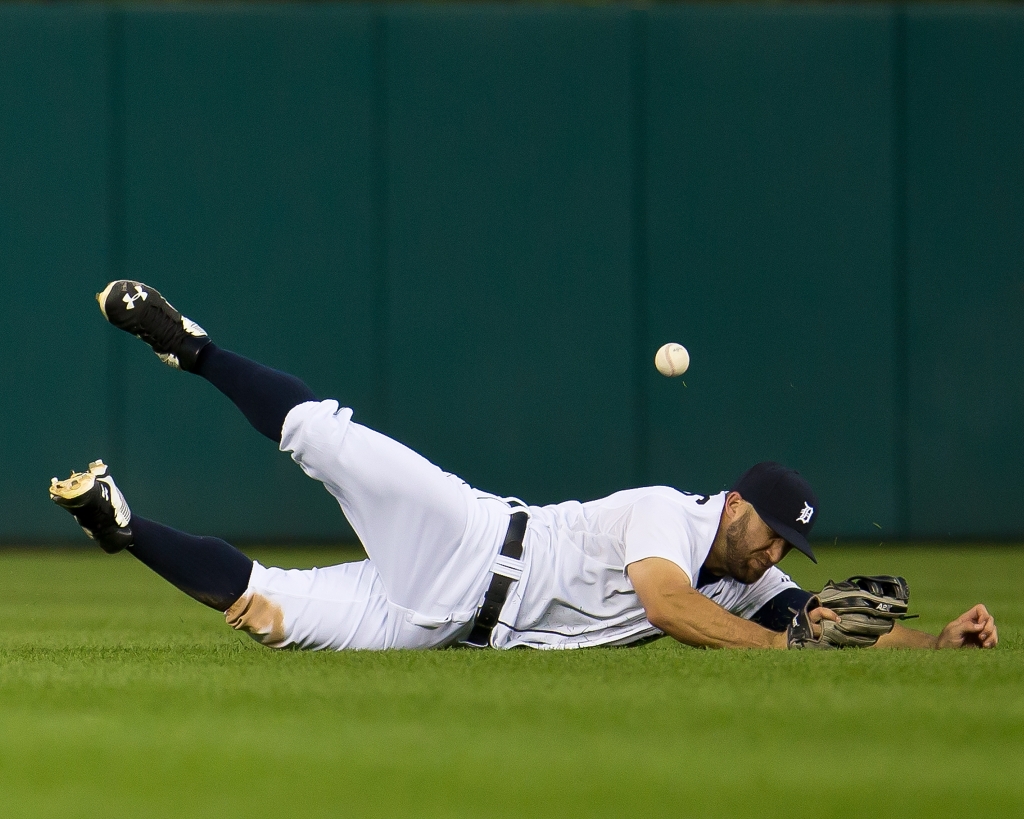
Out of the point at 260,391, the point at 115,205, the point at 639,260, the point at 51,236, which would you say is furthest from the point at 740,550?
the point at 51,236

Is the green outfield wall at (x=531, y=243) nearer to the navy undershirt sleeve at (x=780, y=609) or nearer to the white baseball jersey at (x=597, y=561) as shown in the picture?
the navy undershirt sleeve at (x=780, y=609)

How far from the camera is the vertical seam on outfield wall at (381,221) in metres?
8.47

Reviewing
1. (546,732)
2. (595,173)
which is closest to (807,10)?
(595,173)

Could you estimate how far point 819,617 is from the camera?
141 inches

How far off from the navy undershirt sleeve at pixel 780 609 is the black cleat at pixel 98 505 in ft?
5.53

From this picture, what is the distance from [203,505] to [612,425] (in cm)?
247

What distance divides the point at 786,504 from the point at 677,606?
38 cm

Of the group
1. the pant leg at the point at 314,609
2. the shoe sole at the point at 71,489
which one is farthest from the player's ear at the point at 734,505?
the shoe sole at the point at 71,489

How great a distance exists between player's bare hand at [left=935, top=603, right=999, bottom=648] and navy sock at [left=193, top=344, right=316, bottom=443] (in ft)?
5.83

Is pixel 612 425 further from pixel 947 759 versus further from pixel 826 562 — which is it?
pixel 947 759

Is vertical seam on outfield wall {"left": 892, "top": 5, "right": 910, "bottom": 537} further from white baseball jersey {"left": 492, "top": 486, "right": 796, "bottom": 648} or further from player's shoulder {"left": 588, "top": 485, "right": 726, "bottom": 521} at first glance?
player's shoulder {"left": 588, "top": 485, "right": 726, "bottom": 521}

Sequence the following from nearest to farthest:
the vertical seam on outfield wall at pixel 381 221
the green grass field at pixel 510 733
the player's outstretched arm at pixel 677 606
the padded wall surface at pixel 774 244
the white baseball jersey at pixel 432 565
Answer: the green grass field at pixel 510 733, the player's outstretched arm at pixel 677 606, the white baseball jersey at pixel 432 565, the vertical seam on outfield wall at pixel 381 221, the padded wall surface at pixel 774 244

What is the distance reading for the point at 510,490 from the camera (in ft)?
28.1

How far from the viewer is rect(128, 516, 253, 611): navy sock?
11.8 ft
